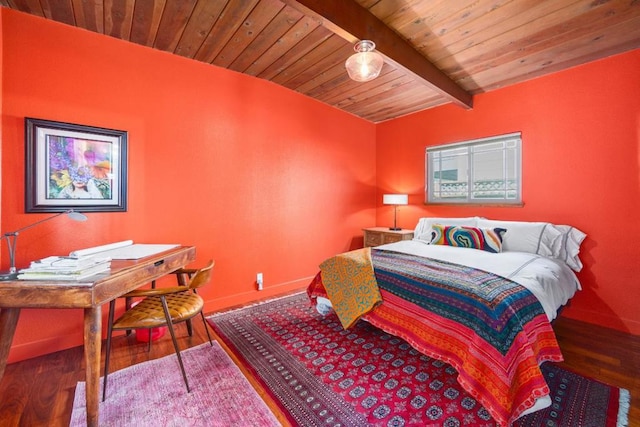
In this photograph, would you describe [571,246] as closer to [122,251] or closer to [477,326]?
[477,326]

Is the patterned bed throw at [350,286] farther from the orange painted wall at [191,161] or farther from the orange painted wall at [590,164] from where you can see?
the orange painted wall at [590,164]

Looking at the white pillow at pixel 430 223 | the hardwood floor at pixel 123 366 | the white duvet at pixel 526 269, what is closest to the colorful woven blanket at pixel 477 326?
the white duvet at pixel 526 269

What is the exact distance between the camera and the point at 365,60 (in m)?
1.99

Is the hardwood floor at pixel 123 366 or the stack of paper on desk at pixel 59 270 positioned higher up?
the stack of paper on desk at pixel 59 270

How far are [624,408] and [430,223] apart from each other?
2.21 metres

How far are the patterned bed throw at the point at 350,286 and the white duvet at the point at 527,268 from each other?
623 mm

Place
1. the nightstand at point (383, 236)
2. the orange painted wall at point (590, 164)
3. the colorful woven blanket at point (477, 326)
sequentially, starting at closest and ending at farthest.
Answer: the colorful woven blanket at point (477, 326)
the orange painted wall at point (590, 164)
the nightstand at point (383, 236)

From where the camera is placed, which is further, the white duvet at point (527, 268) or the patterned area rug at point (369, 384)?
the white duvet at point (527, 268)

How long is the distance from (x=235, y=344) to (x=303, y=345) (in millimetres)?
563

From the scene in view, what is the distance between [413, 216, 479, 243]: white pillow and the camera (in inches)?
126

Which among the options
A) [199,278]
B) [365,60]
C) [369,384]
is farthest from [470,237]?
[199,278]

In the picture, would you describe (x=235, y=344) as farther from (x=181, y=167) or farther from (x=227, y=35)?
(x=227, y=35)

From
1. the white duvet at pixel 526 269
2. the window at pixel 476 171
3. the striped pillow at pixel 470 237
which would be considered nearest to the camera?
the white duvet at pixel 526 269

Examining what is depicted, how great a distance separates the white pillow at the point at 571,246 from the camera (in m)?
2.57
